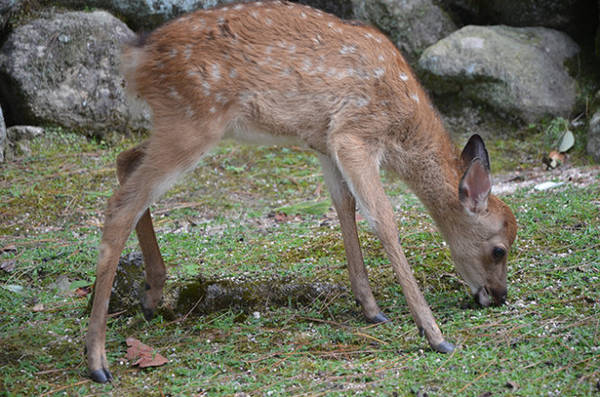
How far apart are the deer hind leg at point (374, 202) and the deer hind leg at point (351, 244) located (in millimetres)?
467

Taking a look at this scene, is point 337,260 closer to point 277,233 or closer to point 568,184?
point 277,233

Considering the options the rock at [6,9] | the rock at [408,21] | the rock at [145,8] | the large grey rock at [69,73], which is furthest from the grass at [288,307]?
the rock at [408,21]

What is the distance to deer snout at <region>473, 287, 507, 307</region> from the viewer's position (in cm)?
468

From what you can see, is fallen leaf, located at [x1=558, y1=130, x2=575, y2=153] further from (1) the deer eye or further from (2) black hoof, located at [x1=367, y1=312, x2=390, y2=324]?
(2) black hoof, located at [x1=367, y1=312, x2=390, y2=324]

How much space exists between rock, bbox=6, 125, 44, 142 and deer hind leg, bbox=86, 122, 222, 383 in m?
4.42

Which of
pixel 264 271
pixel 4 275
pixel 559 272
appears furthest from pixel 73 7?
→ pixel 559 272

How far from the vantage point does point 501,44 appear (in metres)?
8.88

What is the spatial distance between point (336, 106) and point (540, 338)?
1862mm

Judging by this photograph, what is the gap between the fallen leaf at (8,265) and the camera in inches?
216

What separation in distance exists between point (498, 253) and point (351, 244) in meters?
1.01

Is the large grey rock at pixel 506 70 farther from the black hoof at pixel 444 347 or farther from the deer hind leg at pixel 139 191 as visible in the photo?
the deer hind leg at pixel 139 191

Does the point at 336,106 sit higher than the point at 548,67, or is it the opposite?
the point at 336,106

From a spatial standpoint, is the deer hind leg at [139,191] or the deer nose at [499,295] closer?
the deer hind leg at [139,191]

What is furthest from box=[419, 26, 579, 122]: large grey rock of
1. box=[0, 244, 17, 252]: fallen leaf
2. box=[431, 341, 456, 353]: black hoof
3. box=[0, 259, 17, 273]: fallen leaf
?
box=[0, 259, 17, 273]: fallen leaf
